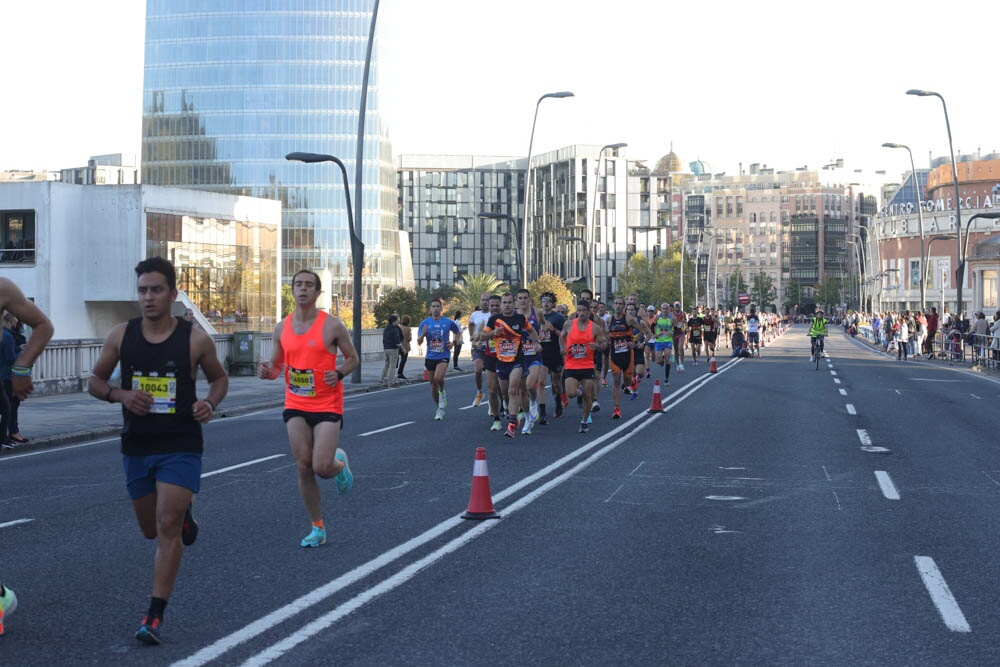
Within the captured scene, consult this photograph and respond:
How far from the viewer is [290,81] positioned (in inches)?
5059

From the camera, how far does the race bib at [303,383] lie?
8.63 meters

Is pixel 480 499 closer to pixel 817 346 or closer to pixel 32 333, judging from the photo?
pixel 32 333

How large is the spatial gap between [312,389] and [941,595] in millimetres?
4093

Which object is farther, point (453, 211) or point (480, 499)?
point (453, 211)

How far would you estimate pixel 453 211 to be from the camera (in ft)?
589

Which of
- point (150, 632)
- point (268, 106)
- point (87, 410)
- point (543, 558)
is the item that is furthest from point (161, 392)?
point (268, 106)

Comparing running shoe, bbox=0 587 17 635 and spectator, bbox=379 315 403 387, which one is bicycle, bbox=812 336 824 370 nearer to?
spectator, bbox=379 315 403 387

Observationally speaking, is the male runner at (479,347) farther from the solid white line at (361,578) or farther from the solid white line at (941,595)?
the solid white line at (941,595)

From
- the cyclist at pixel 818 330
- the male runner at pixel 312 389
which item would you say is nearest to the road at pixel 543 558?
the male runner at pixel 312 389

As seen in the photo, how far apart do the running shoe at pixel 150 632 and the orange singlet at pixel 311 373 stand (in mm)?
2702

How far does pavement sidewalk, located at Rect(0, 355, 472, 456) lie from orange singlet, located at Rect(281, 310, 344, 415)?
8.86 m

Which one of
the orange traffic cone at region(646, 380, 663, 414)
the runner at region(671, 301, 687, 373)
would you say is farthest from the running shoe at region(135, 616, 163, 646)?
the runner at region(671, 301, 687, 373)

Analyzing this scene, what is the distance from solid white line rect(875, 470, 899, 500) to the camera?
1159 centimetres

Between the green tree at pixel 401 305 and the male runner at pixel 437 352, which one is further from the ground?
the green tree at pixel 401 305
